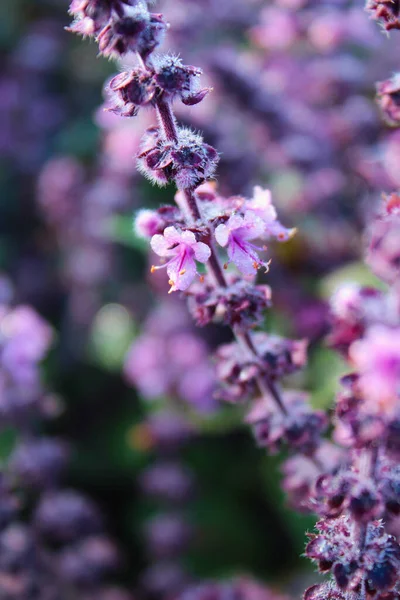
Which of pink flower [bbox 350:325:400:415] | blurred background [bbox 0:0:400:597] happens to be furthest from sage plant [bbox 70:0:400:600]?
blurred background [bbox 0:0:400:597]

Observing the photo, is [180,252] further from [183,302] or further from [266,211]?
[183,302]

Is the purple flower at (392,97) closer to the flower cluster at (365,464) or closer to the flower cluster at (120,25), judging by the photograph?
the flower cluster at (365,464)

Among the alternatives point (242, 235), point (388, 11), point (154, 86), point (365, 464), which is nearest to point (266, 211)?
point (242, 235)

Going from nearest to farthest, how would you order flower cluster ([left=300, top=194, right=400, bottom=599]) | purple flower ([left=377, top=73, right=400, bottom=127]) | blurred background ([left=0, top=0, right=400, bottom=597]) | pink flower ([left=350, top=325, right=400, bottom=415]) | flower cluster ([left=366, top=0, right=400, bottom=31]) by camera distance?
pink flower ([left=350, top=325, right=400, bottom=415]) → flower cluster ([left=300, top=194, right=400, bottom=599]) → flower cluster ([left=366, top=0, right=400, bottom=31]) → purple flower ([left=377, top=73, right=400, bottom=127]) → blurred background ([left=0, top=0, right=400, bottom=597])

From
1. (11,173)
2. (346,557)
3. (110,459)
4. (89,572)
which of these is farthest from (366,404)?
(11,173)

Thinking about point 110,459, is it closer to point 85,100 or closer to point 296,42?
point 296,42

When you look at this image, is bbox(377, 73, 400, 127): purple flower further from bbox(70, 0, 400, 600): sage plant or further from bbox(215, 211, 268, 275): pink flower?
bbox(215, 211, 268, 275): pink flower

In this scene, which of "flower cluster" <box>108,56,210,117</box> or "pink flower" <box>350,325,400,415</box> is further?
"flower cluster" <box>108,56,210,117</box>
